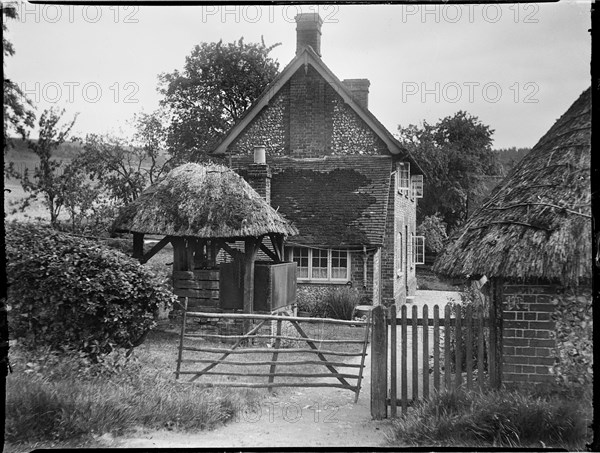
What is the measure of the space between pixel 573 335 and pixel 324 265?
35.9 ft

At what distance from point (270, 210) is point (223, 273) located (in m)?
1.81

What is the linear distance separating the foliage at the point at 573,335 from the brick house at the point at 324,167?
33.6ft

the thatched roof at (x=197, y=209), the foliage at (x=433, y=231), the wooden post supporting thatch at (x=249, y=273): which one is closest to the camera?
the thatched roof at (x=197, y=209)

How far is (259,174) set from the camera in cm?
1514

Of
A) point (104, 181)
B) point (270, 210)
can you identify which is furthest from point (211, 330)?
point (104, 181)

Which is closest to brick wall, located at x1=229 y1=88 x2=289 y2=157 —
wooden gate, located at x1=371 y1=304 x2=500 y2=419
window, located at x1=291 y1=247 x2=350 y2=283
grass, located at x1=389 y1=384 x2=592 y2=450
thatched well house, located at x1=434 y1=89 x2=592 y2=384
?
window, located at x1=291 y1=247 x2=350 y2=283

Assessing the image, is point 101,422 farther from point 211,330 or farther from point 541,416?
point 211,330

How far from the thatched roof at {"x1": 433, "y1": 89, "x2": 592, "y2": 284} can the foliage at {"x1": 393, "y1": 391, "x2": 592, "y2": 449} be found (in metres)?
1.28

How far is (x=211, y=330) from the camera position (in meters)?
12.2

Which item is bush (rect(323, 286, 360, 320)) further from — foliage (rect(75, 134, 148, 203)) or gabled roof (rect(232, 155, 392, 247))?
foliage (rect(75, 134, 148, 203))

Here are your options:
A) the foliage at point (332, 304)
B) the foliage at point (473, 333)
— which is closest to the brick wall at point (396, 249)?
the foliage at point (332, 304)

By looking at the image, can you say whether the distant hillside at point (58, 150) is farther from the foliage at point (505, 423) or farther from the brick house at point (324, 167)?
the brick house at point (324, 167)

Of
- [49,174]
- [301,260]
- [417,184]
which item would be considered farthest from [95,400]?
[417,184]

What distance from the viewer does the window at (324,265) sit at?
1675 centimetres
